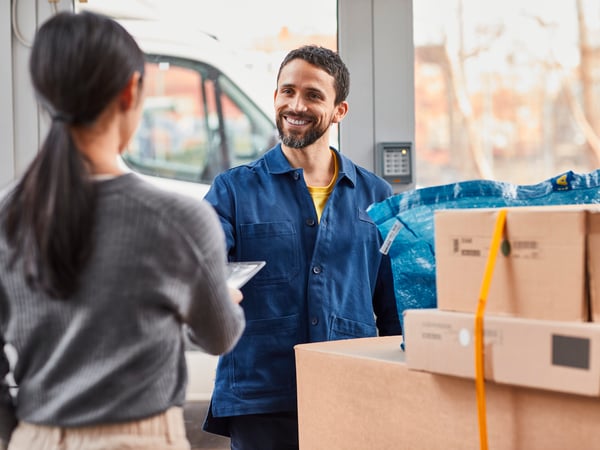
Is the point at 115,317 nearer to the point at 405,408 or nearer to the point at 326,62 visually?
the point at 405,408

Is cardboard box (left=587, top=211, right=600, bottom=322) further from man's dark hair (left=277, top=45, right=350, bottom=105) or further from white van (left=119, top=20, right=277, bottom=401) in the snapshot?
white van (left=119, top=20, right=277, bottom=401)

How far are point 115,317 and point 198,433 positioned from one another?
6.60ft

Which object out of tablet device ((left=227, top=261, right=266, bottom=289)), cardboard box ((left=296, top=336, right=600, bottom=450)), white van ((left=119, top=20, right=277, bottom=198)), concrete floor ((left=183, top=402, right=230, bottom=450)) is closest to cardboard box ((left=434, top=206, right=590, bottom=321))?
cardboard box ((left=296, top=336, right=600, bottom=450))

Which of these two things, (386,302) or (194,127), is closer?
(386,302)

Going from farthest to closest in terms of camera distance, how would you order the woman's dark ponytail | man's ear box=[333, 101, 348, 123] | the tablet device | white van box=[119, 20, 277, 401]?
white van box=[119, 20, 277, 401] → man's ear box=[333, 101, 348, 123] → the tablet device → the woman's dark ponytail

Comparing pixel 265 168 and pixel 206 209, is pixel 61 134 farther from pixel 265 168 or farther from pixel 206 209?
pixel 265 168

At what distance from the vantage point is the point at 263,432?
198 centimetres

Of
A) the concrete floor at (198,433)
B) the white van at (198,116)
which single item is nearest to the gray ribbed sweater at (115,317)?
the white van at (198,116)

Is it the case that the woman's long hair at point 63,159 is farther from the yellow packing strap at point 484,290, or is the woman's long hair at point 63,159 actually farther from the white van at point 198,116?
the white van at point 198,116

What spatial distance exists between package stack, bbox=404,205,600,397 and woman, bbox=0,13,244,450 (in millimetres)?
485

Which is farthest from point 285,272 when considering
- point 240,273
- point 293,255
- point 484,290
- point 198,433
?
point 198,433

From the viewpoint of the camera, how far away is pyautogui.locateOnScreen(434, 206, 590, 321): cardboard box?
Result: 1.25 meters

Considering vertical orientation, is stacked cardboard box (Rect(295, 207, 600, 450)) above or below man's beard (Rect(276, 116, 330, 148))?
below

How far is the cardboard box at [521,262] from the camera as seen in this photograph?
49.3 inches
